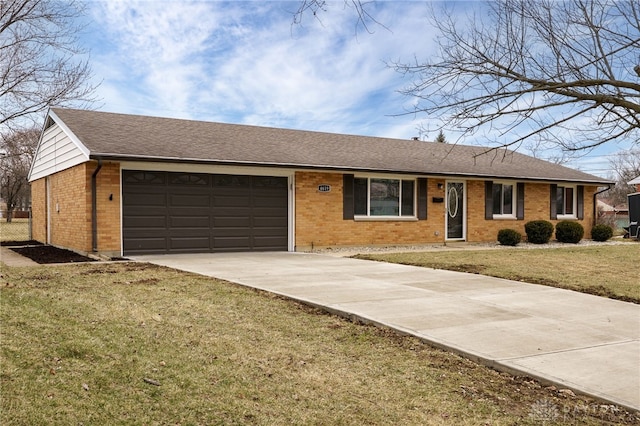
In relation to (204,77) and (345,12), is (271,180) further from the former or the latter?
(345,12)

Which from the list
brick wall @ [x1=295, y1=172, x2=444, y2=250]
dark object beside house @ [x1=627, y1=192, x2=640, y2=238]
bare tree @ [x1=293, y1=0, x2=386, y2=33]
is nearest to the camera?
bare tree @ [x1=293, y1=0, x2=386, y2=33]

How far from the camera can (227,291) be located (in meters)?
8.09

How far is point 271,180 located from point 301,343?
10932 mm

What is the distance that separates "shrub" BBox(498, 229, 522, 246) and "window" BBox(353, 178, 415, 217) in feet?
11.4

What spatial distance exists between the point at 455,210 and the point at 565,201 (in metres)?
6.12

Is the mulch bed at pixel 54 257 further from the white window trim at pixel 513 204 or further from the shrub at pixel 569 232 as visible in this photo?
the shrub at pixel 569 232

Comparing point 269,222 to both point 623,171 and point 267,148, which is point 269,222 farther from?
point 623,171

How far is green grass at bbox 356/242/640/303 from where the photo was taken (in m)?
9.62

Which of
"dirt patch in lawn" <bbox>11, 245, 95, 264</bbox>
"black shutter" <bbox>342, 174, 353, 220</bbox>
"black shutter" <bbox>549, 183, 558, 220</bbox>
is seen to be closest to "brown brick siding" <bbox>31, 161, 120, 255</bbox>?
"dirt patch in lawn" <bbox>11, 245, 95, 264</bbox>

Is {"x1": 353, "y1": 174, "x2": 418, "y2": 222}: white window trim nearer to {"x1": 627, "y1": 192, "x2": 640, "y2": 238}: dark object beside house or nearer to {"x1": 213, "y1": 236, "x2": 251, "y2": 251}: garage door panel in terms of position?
{"x1": 213, "y1": 236, "x2": 251, "y2": 251}: garage door panel

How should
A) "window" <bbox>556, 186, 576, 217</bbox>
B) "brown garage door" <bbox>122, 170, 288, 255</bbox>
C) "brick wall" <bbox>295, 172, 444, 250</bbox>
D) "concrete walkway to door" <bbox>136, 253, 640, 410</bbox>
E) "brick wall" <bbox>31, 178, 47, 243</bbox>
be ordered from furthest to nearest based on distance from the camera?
"window" <bbox>556, 186, 576, 217</bbox> → "brick wall" <bbox>31, 178, 47, 243</bbox> → "brick wall" <bbox>295, 172, 444, 250</bbox> → "brown garage door" <bbox>122, 170, 288, 255</bbox> → "concrete walkway to door" <bbox>136, 253, 640, 410</bbox>

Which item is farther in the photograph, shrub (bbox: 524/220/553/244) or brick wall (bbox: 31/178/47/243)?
shrub (bbox: 524/220/553/244)

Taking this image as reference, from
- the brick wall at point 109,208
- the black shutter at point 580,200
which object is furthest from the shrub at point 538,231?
the brick wall at point 109,208

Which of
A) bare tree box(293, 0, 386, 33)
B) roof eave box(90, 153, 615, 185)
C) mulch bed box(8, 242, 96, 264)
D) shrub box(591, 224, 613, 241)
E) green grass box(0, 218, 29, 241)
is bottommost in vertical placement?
green grass box(0, 218, 29, 241)
